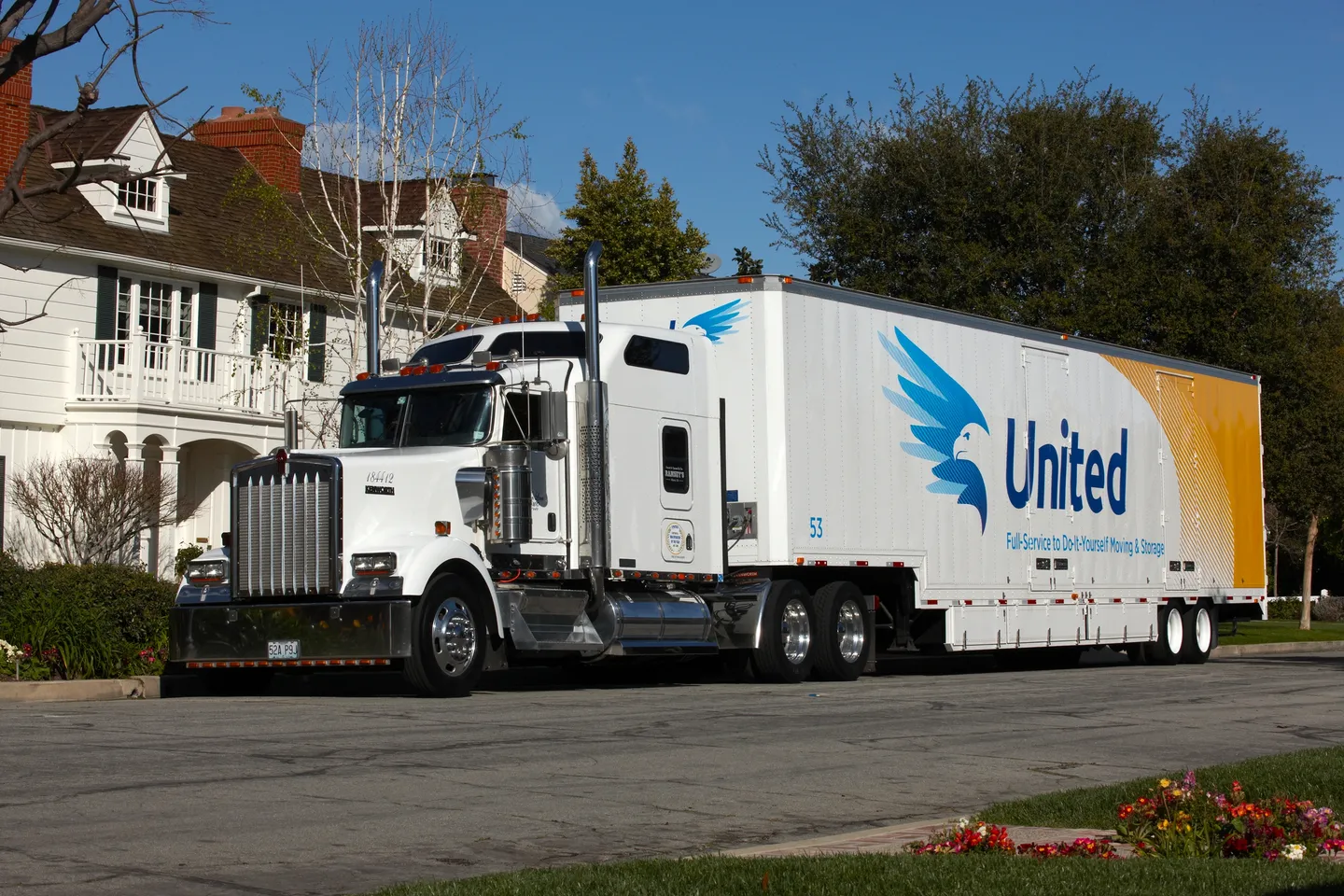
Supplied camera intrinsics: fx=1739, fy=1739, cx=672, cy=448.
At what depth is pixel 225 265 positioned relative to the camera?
1234 inches

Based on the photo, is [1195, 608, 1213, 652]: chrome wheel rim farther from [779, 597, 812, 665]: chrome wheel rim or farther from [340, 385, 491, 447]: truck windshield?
[340, 385, 491, 447]: truck windshield

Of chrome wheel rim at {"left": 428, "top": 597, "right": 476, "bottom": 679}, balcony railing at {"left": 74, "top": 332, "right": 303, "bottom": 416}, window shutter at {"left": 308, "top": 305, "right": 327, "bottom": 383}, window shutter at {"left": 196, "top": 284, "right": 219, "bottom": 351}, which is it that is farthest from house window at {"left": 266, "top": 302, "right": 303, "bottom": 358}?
chrome wheel rim at {"left": 428, "top": 597, "right": 476, "bottom": 679}

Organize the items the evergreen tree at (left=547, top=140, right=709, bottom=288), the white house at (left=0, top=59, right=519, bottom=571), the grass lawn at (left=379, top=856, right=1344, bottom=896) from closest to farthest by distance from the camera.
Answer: the grass lawn at (left=379, top=856, right=1344, bottom=896), the white house at (left=0, top=59, right=519, bottom=571), the evergreen tree at (left=547, top=140, right=709, bottom=288)

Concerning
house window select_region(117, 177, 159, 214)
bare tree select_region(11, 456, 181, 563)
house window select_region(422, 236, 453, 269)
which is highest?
house window select_region(117, 177, 159, 214)

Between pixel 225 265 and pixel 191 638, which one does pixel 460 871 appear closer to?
pixel 191 638

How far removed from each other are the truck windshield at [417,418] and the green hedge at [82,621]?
8.52 feet

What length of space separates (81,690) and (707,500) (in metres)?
6.56

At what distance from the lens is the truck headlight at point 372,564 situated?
1518cm

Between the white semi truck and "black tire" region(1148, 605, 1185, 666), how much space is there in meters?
0.56

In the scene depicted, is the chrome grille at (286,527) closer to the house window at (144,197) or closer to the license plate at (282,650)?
the license plate at (282,650)

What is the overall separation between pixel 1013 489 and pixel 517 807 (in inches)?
565

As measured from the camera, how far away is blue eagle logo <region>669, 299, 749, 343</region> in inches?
746

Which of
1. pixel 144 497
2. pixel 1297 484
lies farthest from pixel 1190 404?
pixel 144 497

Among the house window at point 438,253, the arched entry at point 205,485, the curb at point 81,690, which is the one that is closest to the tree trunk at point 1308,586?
the house window at point 438,253
